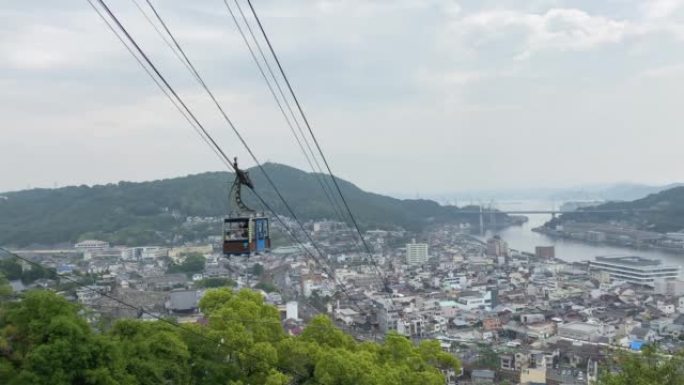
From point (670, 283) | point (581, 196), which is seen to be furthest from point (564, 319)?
point (581, 196)

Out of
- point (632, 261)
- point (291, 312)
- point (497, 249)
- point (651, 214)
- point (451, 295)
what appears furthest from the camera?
point (651, 214)

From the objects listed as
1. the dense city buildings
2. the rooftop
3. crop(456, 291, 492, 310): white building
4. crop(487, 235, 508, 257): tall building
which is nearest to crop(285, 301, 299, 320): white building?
the dense city buildings

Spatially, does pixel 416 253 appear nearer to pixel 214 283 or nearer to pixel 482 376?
pixel 214 283

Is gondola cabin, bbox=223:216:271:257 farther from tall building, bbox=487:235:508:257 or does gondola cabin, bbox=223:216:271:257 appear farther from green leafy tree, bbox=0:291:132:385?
tall building, bbox=487:235:508:257

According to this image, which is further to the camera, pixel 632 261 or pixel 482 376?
pixel 632 261

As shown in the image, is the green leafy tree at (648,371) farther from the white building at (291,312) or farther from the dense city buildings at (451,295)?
the white building at (291,312)

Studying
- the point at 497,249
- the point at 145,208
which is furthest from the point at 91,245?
the point at 497,249

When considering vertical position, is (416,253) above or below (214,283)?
above

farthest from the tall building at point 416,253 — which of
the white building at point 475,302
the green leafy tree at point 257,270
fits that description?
the white building at point 475,302
